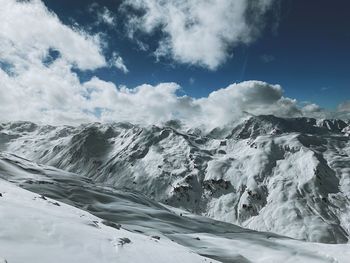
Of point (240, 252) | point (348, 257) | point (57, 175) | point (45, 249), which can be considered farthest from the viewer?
point (57, 175)

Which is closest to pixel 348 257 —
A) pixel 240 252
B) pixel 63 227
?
pixel 240 252

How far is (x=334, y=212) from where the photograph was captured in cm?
19825

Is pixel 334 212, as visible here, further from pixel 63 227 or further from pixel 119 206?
pixel 63 227

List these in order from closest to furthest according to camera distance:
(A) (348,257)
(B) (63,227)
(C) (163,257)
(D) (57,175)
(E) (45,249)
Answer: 1. (E) (45,249)
2. (B) (63,227)
3. (C) (163,257)
4. (A) (348,257)
5. (D) (57,175)

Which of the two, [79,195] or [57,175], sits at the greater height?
[57,175]

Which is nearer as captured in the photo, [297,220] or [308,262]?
[308,262]

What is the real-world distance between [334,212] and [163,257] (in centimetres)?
20106

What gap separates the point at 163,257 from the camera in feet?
71.3

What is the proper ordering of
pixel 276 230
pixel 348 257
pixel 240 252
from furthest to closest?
1. pixel 276 230
2. pixel 240 252
3. pixel 348 257

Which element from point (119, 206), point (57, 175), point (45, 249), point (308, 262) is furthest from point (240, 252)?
point (57, 175)

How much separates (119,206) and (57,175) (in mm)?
51206

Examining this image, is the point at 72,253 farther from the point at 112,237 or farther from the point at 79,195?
the point at 79,195

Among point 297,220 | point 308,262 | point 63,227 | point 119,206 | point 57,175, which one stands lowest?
point 63,227

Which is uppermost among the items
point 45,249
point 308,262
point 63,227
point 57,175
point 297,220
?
point 297,220
